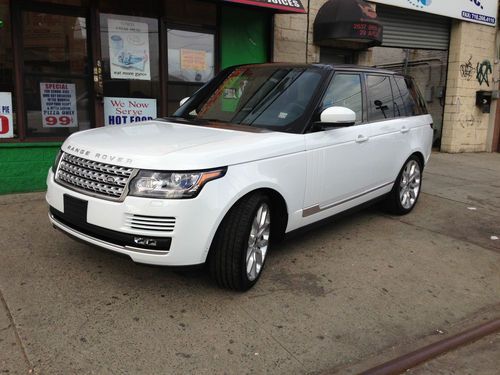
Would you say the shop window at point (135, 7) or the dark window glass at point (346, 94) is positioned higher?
the shop window at point (135, 7)

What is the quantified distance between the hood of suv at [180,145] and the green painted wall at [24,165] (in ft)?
9.16

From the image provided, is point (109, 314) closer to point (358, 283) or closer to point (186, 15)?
point (358, 283)

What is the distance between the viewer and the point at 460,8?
11906 millimetres

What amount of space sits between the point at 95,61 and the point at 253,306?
4794 mm

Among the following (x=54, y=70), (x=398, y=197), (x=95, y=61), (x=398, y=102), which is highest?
(x=95, y=61)

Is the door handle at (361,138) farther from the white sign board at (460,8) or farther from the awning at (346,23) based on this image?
the white sign board at (460,8)

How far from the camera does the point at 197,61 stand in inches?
310

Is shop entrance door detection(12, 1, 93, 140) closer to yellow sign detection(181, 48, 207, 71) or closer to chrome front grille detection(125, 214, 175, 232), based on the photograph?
yellow sign detection(181, 48, 207, 71)

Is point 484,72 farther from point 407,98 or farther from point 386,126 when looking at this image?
point 386,126

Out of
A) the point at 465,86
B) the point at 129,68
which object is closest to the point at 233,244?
the point at 129,68

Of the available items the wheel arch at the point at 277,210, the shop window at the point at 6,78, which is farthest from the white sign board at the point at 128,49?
the wheel arch at the point at 277,210

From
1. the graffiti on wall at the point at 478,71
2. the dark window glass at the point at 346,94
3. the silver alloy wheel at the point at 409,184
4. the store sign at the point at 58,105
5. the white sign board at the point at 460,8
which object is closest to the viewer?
the dark window glass at the point at 346,94

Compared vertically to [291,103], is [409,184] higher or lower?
lower

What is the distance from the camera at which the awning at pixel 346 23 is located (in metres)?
8.65
